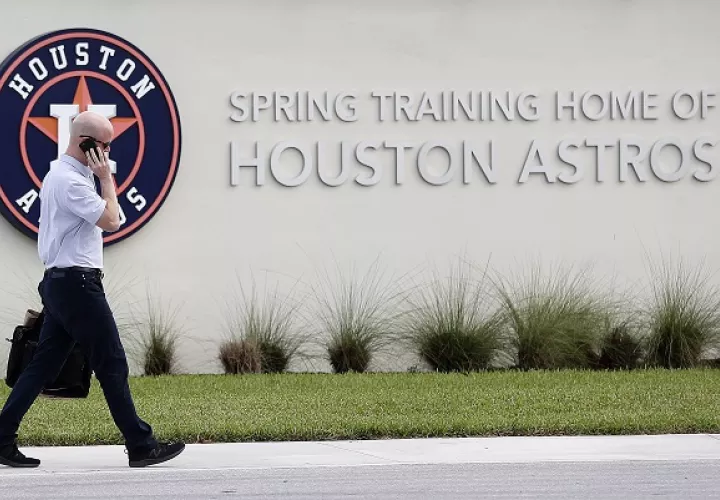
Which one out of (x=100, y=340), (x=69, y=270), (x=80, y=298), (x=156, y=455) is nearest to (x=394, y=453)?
(x=156, y=455)

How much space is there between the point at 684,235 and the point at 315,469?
8.23m

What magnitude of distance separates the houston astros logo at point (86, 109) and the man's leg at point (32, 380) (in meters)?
6.12

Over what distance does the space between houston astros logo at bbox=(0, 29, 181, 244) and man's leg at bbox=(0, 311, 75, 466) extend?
612 centimetres

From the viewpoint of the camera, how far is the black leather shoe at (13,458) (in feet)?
28.3

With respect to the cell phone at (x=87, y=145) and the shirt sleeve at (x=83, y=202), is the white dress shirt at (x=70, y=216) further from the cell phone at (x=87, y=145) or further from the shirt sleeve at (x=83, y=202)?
the cell phone at (x=87, y=145)

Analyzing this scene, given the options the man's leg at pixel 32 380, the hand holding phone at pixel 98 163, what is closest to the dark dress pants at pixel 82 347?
the man's leg at pixel 32 380

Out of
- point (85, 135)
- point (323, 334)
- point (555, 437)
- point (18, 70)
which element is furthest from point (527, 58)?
point (85, 135)

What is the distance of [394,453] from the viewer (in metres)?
9.32

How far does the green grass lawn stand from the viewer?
33.3ft

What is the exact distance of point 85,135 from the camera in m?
8.62

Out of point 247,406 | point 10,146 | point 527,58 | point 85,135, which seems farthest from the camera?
point 527,58

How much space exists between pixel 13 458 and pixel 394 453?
90.8 inches

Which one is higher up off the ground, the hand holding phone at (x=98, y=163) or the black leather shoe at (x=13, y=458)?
the hand holding phone at (x=98, y=163)

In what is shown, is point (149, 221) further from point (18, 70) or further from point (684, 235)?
point (684, 235)
